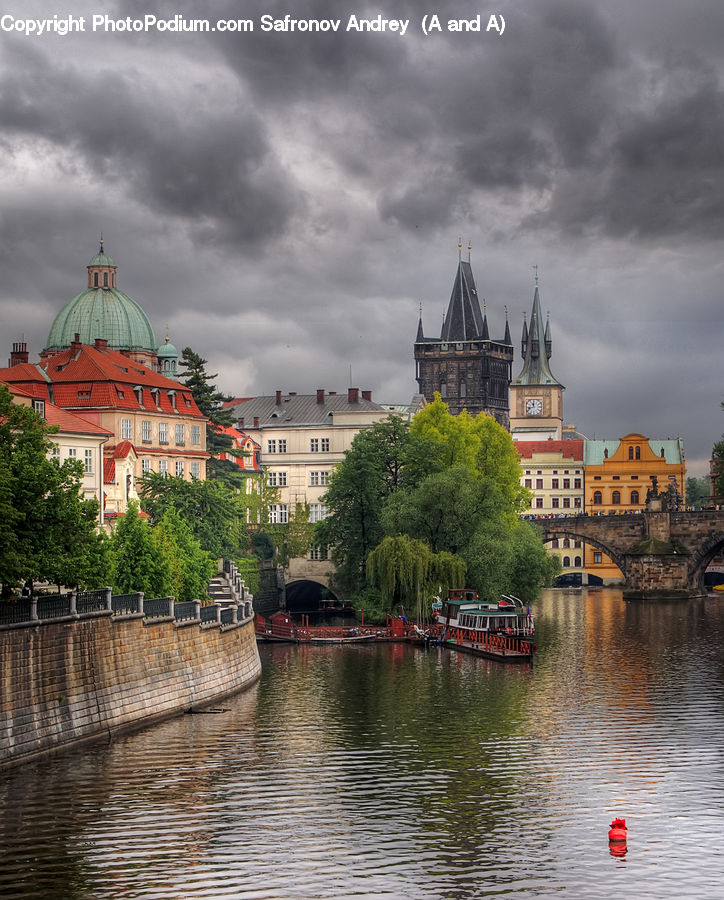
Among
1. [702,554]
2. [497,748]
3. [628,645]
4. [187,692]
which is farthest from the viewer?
[702,554]

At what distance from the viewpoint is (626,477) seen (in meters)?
179

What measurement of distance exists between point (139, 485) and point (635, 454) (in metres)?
95.2

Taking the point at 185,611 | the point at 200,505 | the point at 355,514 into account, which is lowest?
the point at 185,611

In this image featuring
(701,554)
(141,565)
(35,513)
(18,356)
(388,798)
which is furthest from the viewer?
(701,554)

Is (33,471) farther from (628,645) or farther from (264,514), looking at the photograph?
(264,514)

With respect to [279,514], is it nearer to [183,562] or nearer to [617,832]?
[183,562]

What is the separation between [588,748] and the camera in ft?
158

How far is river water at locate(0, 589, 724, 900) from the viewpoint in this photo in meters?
32.2

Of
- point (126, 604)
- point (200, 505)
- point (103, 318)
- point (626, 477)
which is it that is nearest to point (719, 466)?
point (626, 477)

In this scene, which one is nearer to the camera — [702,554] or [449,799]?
[449,799]

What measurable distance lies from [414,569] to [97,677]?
142 feet

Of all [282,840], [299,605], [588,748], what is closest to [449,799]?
[282,840]

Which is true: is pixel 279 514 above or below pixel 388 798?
above

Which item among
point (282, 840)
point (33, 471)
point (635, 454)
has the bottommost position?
point (282, 840)
